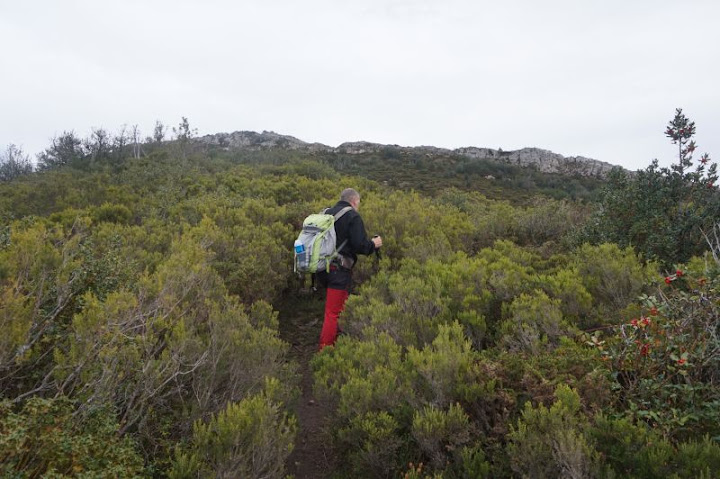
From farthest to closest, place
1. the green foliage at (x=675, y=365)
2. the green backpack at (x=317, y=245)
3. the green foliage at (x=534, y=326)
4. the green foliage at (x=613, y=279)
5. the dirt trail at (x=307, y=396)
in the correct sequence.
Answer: the green backpack at (x=317, y=245) < the green foliage at (x=613, y=279) < the green foliage at (x=534, y=326) < the dirt trail at (x=307, y=396) < the green foliage at (x=675, y=365)

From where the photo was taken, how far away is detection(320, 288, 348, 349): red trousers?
4703mm

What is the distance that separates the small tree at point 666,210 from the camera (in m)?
4.97

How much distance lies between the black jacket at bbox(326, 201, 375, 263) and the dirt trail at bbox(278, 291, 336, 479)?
4.57ft

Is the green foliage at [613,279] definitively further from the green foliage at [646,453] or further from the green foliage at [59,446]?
the green foliage at [59,446]

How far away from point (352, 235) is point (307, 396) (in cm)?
174

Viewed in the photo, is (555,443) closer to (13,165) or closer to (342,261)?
(342,261)

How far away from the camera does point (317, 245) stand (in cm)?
464

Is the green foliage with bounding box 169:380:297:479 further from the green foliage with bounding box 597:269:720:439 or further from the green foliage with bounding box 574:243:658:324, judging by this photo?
the green foliage with bounding box 574:243:658:324

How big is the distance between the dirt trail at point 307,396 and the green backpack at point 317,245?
1111 mm

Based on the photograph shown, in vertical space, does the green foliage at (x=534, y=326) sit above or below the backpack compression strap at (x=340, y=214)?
below

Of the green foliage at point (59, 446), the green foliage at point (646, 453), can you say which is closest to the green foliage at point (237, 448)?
the green foliage at point (59, 446)

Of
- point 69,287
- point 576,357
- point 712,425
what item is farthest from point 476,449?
point 69,287

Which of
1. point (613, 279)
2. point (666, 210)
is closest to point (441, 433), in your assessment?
point (613, 279)

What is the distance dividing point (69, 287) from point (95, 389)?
1088mm
